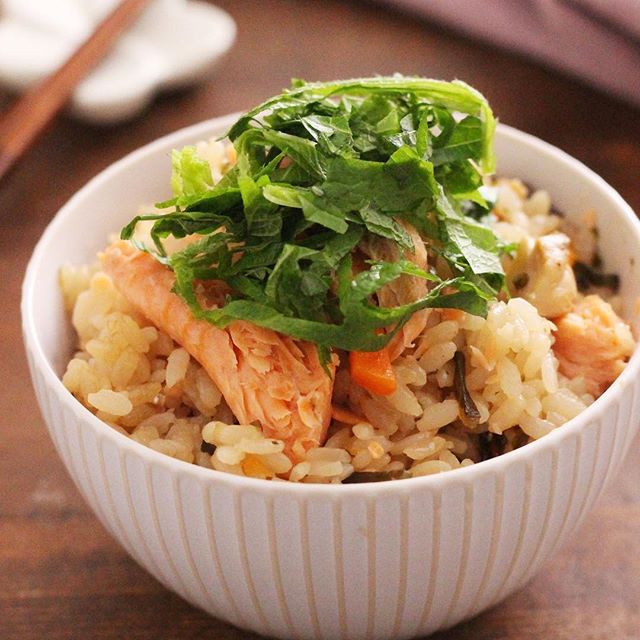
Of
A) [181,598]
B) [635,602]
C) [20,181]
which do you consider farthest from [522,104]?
[181,598]

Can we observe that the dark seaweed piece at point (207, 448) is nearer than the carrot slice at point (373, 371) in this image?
No

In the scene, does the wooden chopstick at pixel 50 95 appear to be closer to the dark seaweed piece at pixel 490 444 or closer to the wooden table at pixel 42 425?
the wooden table at pixel 42 425

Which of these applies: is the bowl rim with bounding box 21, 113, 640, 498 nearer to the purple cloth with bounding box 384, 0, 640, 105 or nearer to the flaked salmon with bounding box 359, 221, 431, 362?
the flaked salmon with bounding box 359, 221, 431, 362

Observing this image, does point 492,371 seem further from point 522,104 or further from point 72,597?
point 522,104

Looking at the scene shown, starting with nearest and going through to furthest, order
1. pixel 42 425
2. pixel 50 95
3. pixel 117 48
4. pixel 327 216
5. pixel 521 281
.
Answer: pixel 327 216, pixel 521 281, pixel 42 425, pixel 50 95, pixel 117 48

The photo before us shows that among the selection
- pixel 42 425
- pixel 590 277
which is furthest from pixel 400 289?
pixel 42 425

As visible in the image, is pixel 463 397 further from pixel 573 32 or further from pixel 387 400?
pixel 573 32

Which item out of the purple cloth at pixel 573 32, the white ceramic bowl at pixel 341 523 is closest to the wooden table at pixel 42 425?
the purple cloth at pixel 573 32
